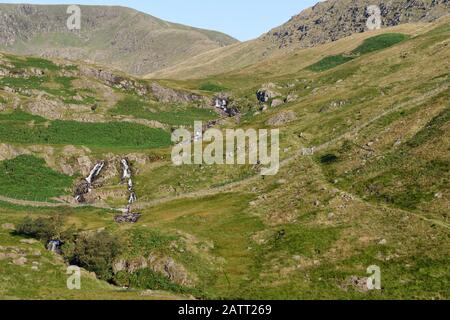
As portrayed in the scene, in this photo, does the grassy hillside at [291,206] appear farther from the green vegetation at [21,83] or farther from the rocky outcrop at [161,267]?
the green vegetation at [21,83]

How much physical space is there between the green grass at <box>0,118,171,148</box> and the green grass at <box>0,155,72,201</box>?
54.9ft

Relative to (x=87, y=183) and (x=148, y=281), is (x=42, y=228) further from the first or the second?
(x=87, y=183)

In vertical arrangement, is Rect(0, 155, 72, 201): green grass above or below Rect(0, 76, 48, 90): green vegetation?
below

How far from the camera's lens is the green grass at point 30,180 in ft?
379

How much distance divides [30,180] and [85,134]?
39.7 m

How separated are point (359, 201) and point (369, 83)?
9483 cm

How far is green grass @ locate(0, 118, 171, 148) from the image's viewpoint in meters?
147

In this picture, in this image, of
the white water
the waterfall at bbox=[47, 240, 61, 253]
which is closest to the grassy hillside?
the white water

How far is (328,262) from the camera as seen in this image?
69188 millimetres

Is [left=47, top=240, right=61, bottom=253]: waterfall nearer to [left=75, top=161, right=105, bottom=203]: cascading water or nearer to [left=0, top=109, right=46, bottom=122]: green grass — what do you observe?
[left=75, top=161, right=105, bottom=203]: cascading water

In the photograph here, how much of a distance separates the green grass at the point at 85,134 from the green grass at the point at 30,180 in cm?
1675

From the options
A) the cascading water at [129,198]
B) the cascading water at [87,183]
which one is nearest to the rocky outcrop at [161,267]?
the cascading water at [129,198]
